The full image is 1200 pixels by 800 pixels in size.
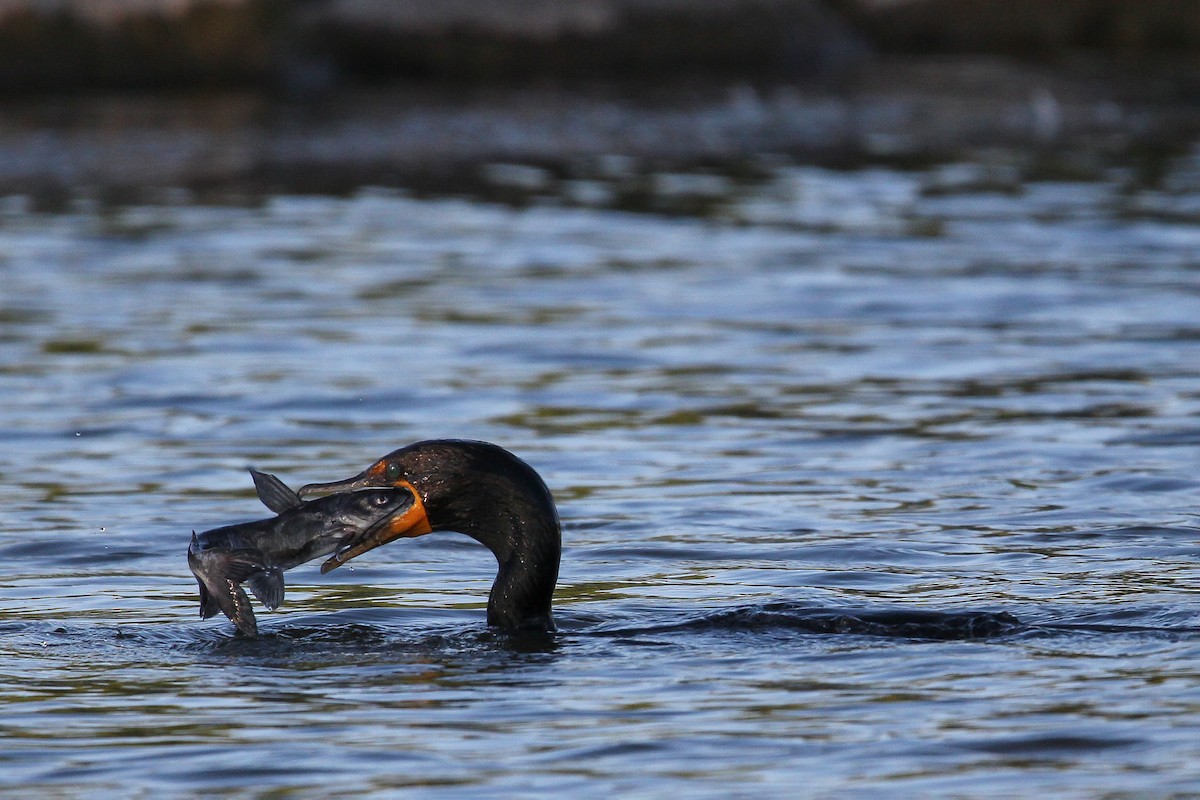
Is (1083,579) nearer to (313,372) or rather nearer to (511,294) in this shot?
(313,372)

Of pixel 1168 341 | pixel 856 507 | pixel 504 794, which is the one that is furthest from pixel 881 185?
pixel 504 794

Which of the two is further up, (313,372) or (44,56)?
(44,56)

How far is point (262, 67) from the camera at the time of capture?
25.8 metres

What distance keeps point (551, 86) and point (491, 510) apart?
2028 centimetres

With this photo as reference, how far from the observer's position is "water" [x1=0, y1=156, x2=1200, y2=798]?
574cm

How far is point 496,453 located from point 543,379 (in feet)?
16.6

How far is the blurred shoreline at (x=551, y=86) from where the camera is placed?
21.6m

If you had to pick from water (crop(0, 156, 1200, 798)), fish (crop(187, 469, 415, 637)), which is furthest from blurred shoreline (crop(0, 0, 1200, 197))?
fish (crop(187, 469, 415, 637))

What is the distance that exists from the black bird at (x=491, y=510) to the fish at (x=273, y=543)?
0.05 metres

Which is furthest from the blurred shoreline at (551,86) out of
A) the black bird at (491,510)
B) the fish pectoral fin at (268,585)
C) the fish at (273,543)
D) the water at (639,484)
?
the fish pectoral fin at (268,585)

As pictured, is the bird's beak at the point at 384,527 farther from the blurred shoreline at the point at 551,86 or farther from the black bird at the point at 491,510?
the blurred shoreline at the point at 551,86

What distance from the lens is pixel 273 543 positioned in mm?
6707

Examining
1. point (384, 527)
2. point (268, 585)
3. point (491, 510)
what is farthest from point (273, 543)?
point (491, 510)

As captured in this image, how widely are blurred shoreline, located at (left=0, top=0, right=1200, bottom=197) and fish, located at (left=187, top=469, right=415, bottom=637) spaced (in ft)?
42.6
